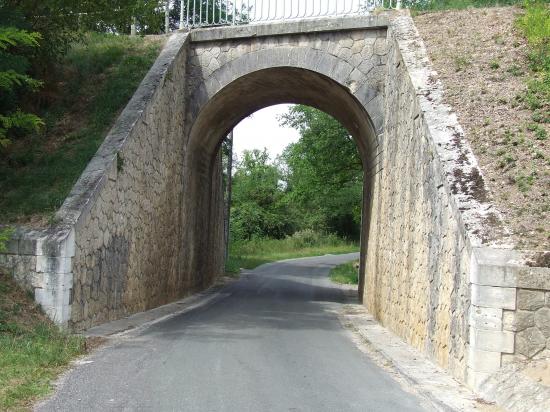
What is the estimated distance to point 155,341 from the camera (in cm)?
830

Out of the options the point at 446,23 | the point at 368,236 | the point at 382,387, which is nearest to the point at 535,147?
the point at 382,387

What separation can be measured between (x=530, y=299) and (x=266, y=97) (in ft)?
38.1

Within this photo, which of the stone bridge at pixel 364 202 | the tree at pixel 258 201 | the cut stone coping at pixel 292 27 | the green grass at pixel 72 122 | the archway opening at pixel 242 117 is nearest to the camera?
the stone bridge at pixel 364 202

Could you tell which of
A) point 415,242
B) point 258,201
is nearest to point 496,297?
point 415,242

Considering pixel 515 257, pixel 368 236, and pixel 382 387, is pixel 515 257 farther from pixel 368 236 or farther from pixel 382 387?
pixel 368 236

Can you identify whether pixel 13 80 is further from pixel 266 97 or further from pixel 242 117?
pixel 242 117

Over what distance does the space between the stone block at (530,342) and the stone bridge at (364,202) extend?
1cm

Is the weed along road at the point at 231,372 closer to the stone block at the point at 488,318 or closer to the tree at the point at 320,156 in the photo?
the stone block at the point at 488,318

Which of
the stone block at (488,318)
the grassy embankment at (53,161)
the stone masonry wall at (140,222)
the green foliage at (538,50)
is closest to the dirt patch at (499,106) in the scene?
the green foliage at (538,50)

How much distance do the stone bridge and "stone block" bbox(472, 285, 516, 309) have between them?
0.06 feet

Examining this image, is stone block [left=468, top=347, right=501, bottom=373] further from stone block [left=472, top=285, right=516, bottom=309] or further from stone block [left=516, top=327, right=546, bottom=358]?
stone block [left=472, top=285, right=516, bottom=309]

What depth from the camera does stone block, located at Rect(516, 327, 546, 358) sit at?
18.4ft

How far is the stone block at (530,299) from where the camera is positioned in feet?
18.5

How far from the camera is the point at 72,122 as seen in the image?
41.1ft
